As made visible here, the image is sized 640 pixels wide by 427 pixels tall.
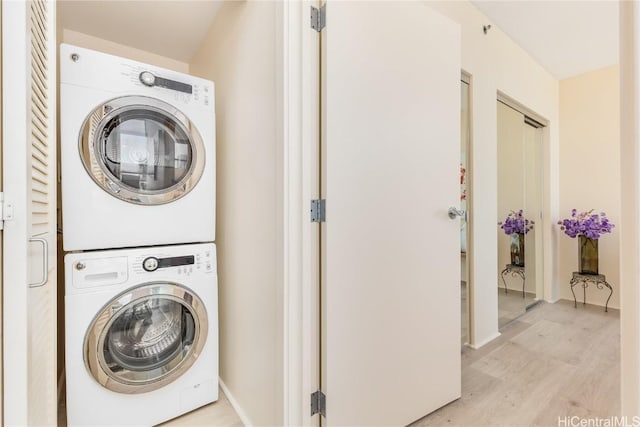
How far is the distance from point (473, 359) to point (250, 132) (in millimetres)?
2052

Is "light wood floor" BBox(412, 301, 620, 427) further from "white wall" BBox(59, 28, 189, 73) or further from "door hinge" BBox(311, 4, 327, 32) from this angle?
"white wall" BBox(59, 28, 189, 73)

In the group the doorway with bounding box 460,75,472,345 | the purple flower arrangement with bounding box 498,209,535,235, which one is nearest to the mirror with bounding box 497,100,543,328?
the purple flower arrangement with bounding box 498,209,535,235

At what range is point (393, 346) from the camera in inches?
54.0

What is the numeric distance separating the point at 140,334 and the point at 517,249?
3.13m

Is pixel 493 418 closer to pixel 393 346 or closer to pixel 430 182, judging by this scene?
pixel 393 346

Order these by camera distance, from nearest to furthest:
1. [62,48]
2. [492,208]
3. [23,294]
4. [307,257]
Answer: [23,294], [307,257], [62,48], [492,208]

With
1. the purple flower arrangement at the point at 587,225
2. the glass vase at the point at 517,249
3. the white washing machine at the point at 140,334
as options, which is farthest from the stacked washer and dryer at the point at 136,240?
the purple flower arrangement at the point at 587,225

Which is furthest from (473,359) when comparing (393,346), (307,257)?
(307,257)

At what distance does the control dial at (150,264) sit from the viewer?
147cm

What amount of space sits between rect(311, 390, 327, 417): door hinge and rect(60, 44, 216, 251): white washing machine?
0.98m

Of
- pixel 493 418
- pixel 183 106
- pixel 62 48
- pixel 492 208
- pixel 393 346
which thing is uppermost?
pixel 62 48

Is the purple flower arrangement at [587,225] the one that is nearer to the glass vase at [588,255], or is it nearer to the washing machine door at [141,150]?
the glass vase at [588,255]

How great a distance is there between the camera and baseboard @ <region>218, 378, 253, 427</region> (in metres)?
1.50

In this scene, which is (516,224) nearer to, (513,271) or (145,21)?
(513,271)
